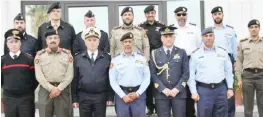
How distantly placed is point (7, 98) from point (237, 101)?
430 cm

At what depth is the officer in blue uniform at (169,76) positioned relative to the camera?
6.03 meters

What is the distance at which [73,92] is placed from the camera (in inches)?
236

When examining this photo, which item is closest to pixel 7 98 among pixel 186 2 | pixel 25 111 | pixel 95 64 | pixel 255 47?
pixel 25 111

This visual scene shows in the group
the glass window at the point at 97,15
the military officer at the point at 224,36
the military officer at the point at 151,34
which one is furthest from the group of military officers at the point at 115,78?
the glass window at the point at 97,15

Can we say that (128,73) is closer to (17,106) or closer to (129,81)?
(129,81)

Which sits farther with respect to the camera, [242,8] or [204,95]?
[242,8]

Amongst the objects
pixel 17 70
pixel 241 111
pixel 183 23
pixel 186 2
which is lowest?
pixel 241 111

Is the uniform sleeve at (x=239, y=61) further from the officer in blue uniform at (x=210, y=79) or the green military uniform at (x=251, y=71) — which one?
the officer in blue uniform at (x=210, y=79)

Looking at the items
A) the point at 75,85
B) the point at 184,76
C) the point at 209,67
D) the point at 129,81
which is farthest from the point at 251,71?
the point at 75,85

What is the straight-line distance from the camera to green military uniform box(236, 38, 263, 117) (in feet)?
21.9

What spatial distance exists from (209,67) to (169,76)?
1.94 ft

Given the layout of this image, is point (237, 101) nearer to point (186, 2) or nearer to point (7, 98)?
point (186, 2)

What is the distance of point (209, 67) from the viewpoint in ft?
20.1

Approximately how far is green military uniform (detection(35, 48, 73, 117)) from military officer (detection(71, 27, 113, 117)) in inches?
5.1
